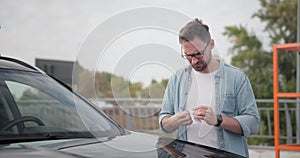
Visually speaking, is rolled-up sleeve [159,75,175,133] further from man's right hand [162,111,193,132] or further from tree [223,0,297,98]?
tree [223,0,297,98]

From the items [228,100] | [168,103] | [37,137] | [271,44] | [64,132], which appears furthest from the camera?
[271,44]

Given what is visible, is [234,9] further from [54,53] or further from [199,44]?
[199,44]

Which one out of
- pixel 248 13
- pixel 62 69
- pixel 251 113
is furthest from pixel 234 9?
pixel 251 113

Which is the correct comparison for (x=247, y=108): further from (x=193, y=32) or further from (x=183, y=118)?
(x=193, y=32)

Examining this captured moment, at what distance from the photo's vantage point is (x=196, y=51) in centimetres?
228

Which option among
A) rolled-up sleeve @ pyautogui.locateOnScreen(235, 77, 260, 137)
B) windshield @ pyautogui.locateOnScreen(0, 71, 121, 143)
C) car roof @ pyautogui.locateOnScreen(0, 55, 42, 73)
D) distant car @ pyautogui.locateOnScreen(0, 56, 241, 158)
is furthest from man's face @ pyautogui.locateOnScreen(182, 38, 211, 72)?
car roof @ pyautogui.locateOnScreen(0, 55, 42, 73)

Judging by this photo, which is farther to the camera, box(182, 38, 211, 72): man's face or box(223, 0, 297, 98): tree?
box(223, 0, 297, 98): tree

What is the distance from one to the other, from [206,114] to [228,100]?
0.26m

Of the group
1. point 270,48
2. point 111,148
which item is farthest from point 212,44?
point 270,48

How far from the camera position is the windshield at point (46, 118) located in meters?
2.18

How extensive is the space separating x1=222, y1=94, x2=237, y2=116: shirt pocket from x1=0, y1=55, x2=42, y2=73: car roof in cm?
112

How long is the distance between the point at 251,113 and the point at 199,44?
547 mm

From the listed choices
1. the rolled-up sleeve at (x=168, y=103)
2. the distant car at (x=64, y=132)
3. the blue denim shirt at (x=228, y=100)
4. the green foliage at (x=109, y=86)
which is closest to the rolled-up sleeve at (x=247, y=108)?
the blue denim shirt at (x=228, y=100)

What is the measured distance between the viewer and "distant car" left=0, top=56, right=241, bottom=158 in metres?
1.89
